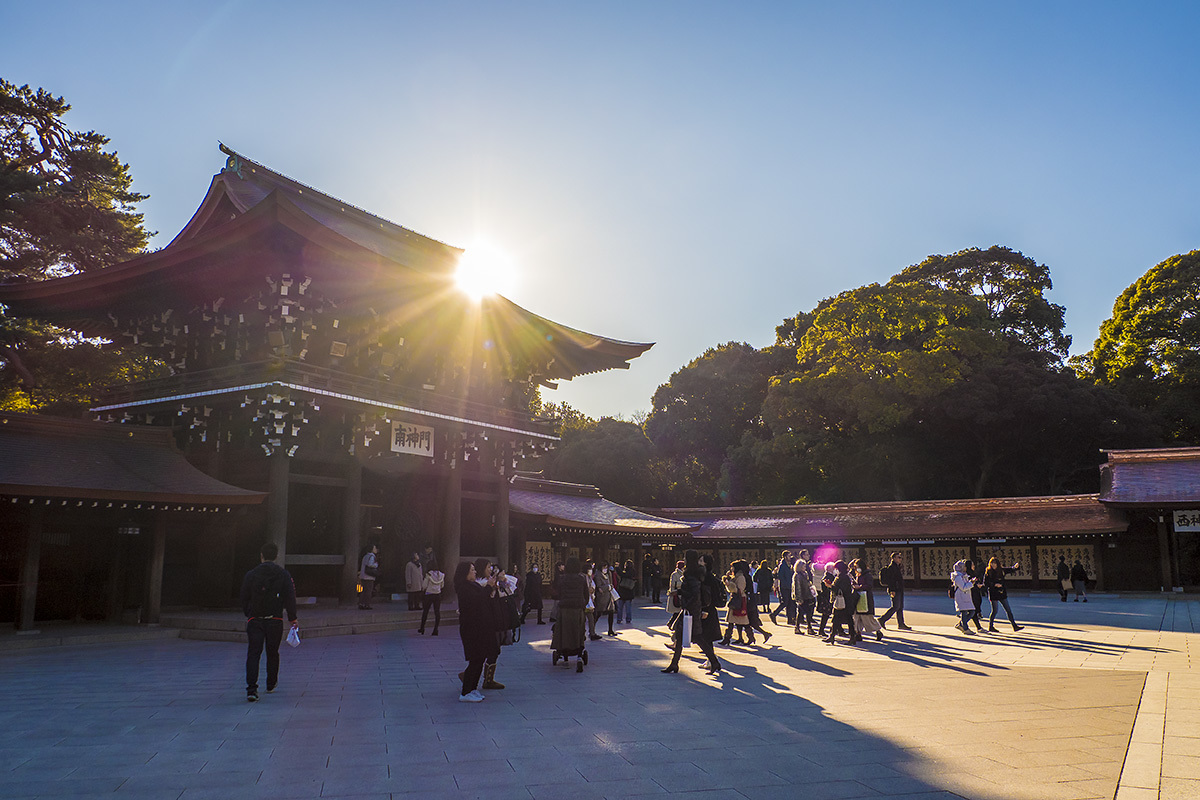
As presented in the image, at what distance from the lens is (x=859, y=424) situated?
136ft

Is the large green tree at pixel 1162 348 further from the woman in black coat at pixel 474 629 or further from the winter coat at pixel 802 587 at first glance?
the woman in black coat at pixel 474 629

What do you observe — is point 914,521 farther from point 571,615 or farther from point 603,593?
point 571,615

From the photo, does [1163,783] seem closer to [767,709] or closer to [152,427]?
[767,709]

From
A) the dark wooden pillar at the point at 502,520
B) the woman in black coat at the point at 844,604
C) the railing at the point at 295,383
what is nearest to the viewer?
the woman in black coat at the point at 844,604

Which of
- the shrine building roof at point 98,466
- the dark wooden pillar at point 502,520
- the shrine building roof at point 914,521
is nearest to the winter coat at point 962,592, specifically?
the dark wooden pillar at point 502,520

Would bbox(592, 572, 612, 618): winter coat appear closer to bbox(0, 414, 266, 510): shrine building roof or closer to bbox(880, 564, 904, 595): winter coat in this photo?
bbox(880, 564, 904, 595): winter coat

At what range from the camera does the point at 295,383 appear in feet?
57.1

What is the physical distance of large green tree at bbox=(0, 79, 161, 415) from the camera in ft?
80.9

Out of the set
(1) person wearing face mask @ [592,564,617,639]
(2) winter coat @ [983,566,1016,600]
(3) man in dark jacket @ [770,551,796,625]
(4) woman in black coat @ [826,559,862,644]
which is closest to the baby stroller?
(1) person wearing face mask @ [592,564,617,639]

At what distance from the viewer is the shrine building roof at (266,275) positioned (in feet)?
57.4

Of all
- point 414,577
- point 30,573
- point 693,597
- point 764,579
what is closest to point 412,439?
point 414,577

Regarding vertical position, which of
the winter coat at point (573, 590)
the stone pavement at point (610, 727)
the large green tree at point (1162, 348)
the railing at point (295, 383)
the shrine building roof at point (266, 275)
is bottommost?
the stone pavement at point (610, 727)

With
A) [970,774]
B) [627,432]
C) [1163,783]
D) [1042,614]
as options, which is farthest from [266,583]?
[627,432]

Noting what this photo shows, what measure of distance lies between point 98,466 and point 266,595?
9.25 metres
